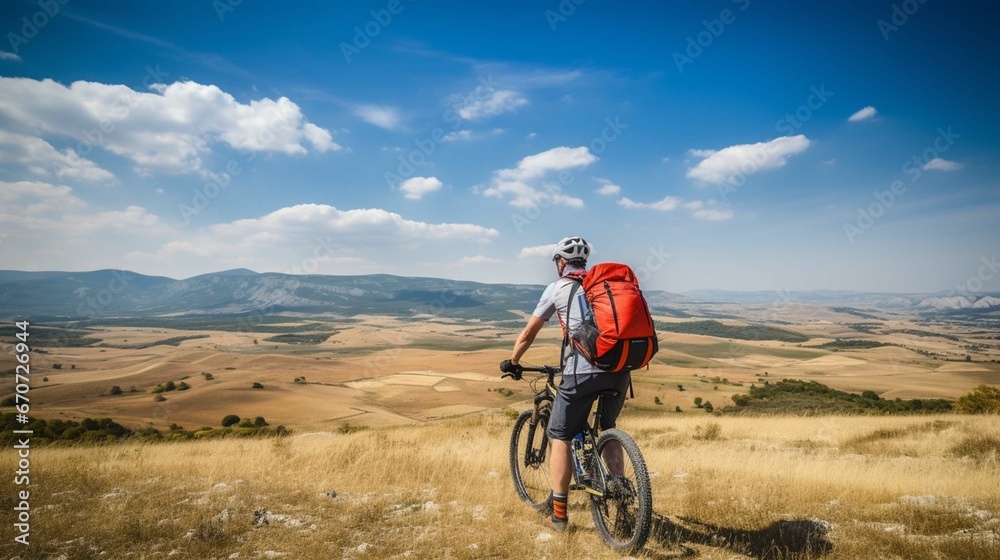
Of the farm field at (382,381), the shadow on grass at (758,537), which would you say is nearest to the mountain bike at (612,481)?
the shadow on grass at (758,537)

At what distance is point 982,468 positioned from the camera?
7.54 m

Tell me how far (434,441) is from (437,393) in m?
53.6

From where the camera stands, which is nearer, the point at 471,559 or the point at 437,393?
the point at 471,559

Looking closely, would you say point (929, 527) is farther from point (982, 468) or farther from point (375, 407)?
point (375, 407)

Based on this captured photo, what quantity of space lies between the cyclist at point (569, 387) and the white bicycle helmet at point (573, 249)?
11 millimetres

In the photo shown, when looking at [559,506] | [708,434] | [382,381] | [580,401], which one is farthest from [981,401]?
[382,381]

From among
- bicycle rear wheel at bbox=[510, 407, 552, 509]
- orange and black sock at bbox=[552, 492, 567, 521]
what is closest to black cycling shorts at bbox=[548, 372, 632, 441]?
orange and black sock at bbox=[552, 492, 567, 521]

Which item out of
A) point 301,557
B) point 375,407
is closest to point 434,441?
point 301,557

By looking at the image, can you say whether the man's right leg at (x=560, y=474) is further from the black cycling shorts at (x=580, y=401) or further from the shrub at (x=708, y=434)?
the shrub at (x=708, y=434)

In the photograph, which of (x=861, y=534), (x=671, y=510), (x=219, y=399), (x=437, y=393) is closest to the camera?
(x=861, y=534)

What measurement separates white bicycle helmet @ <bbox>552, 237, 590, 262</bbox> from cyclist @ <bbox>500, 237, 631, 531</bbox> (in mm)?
11

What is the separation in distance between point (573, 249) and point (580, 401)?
1.69 metres

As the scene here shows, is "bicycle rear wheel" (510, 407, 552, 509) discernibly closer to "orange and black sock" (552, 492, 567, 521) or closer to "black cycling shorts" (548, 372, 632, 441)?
"orange and black sock" (552, 492, 567, 521)

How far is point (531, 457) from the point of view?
20.0 ft
